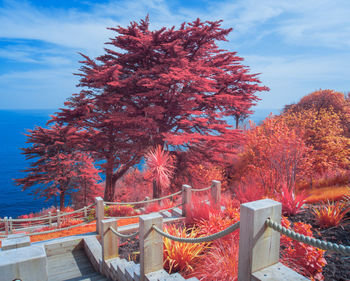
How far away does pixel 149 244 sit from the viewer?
307cm

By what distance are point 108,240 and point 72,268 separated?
190 centimetres

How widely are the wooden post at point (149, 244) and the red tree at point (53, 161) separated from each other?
49.5 ft

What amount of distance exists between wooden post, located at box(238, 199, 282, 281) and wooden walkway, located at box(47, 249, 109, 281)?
3.90 m

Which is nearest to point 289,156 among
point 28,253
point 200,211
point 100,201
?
point 200,211

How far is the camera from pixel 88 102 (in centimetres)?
1320

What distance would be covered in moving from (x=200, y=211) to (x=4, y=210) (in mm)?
44031

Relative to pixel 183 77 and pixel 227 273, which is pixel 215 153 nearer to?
pixel 183 77

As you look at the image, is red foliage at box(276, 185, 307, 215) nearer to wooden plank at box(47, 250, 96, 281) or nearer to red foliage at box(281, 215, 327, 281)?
red foliage at box(281, 215, 327, 281)

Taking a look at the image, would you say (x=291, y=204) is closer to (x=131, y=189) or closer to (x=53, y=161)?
(x=53, y=161)

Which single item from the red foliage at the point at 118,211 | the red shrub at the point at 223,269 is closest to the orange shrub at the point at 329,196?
the red shrub at the point at 223,269

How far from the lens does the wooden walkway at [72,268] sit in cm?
507

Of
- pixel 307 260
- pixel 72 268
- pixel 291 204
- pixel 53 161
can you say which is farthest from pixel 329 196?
pixel 53 161

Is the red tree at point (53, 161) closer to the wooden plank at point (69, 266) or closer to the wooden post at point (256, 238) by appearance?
the wooden plank at point (69, 266)

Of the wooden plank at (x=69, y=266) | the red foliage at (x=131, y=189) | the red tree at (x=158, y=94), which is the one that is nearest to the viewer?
the wooden plank at (x=69, y=266)
